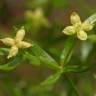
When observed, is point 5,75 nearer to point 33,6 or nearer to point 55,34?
point 55,34

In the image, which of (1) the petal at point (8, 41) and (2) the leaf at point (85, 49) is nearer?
(1) the petal at point (8, 41)

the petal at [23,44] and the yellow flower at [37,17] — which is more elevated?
the petal at [23,44]

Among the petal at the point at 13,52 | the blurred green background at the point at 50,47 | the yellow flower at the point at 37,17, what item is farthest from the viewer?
the yellow flower at the point at 37,17

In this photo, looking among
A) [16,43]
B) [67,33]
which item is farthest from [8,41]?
[67,33]

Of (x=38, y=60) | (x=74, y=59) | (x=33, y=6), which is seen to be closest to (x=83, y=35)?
(x=38, y=60)

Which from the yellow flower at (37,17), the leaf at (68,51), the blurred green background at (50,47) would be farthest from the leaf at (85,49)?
the leaf at (68,51)

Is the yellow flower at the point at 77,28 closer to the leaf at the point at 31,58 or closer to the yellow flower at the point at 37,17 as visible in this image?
the leaf at the point at 31,58

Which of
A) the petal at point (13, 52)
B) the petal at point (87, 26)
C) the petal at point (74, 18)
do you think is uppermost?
the petal at point (74, 18)
